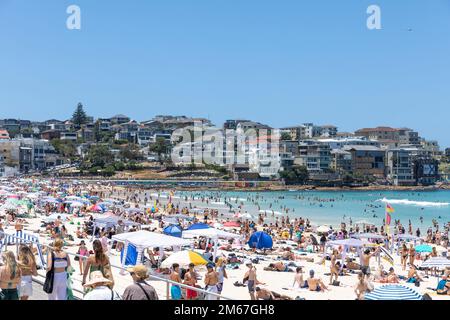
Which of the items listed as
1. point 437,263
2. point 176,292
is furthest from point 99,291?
point 437,263

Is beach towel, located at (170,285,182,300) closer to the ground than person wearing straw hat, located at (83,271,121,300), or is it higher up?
closer to the ground

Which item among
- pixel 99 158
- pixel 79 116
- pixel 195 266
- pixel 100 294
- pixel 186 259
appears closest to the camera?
pixel 100 294

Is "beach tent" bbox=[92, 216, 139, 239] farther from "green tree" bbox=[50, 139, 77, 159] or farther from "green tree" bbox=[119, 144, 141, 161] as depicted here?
"green tree" bbox=[50, 139, 77, 159]

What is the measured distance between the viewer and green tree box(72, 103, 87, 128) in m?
130

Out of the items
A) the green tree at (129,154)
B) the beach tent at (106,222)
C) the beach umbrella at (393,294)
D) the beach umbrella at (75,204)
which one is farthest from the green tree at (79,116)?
the beach umbrella at (393,294)

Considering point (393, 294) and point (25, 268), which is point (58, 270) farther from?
point (393, 294)

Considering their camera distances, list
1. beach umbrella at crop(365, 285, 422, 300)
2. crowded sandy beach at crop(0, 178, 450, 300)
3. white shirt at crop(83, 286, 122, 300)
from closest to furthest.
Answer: white shirt at crop(83, 286, 122, 300), crowded sandy beach at crop(0, 178, 450, 300), beach umbrella at crop(365, 285, 422, 300)

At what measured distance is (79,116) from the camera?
131000 mm

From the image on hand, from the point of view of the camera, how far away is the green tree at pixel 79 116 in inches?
5118

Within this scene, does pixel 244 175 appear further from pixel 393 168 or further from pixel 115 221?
pixel 115 221

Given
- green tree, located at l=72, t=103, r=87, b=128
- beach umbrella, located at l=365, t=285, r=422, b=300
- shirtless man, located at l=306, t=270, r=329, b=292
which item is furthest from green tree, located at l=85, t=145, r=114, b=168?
beach umbrella, located at l=365, t=285, r=422, b=300

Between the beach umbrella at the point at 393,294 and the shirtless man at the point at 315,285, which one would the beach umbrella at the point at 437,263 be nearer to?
the shirtless man at the point at 315,285

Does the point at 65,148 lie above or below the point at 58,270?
above

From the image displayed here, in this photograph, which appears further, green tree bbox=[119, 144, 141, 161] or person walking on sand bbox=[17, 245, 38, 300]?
green tree bbox=[119, 144, 141, 161]
